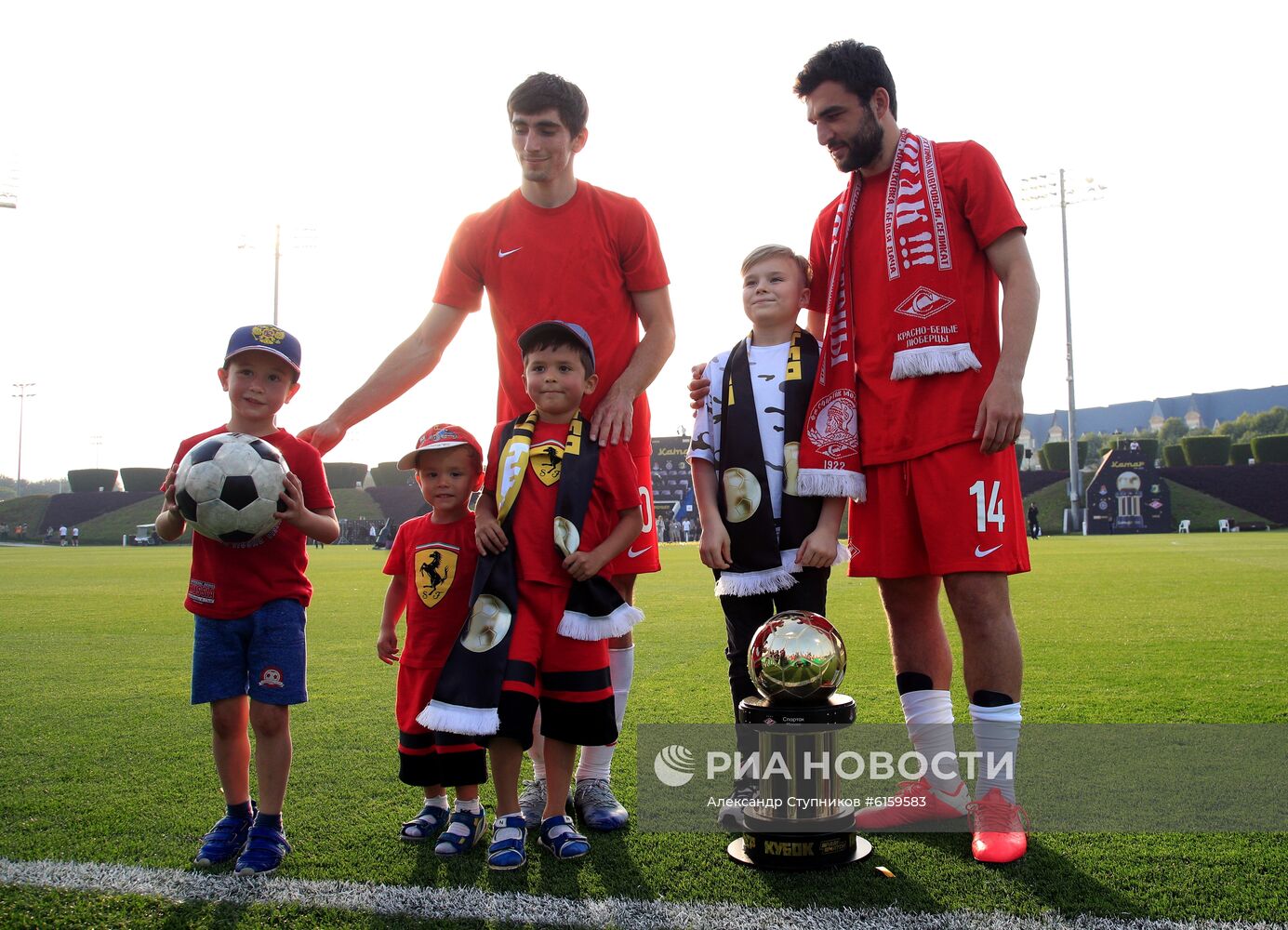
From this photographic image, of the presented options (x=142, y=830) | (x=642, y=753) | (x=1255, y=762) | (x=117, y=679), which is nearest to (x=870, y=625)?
(x=1255, y=762)

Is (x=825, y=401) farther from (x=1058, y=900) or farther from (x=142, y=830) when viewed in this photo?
(x=142, y=830)

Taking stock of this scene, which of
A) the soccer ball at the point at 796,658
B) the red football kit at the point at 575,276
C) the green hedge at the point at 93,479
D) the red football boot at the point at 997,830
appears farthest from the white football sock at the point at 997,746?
the green hedge at the point at 93,479

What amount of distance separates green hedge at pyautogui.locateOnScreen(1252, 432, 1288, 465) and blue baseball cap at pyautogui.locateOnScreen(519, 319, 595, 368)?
5960 centimetres

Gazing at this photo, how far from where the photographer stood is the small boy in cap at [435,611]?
2963 mm

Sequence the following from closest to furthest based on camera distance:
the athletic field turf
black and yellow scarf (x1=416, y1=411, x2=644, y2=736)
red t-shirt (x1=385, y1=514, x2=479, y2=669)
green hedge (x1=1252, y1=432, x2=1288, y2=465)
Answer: the athletic field turf
black and yellow scarf (x1=416, y1=411, x2=644, y2=736)
red t-shirt (x1=385, y1=514, x2=479, y2=669)
green hedge (x1=1252, y1=432, x2=1288, y2=465)

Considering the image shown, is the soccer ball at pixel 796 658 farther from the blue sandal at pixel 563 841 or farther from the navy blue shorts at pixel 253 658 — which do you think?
the navy blue shorts at pixel 253 658

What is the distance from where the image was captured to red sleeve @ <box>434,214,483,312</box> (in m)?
3.46

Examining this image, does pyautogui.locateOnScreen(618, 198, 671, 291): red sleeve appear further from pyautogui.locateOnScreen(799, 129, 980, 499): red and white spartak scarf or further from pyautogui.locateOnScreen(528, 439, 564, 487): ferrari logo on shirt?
pyautogui.locateOnScreen(528, 439, 564, 487): ferrari logo on shirt

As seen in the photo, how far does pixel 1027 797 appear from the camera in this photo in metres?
3.18

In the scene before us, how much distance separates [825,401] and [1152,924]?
1730 millimetres

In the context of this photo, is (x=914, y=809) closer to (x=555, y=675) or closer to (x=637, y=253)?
(x=555, y=675)

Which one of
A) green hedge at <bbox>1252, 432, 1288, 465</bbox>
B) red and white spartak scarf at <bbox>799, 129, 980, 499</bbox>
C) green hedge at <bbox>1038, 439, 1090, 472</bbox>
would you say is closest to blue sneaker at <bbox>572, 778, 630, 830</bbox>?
red and white spartak scarf at <bbox>799, 129, 980, 499</bbox>

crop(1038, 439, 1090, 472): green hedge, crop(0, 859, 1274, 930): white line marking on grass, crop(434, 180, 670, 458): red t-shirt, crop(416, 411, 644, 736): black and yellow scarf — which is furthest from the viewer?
crop(1038, 439, 1090, 472): green hedge

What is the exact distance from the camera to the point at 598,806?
10.2ft
